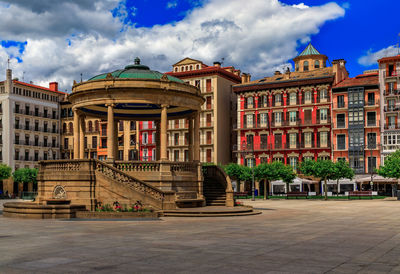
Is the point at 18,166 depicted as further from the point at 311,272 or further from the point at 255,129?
the point at 311,272

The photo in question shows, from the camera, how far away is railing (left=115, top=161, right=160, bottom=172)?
3008 centimetres

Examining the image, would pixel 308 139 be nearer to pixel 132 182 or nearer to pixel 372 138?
pixel 372 138

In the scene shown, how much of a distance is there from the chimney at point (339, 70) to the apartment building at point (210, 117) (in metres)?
18.9

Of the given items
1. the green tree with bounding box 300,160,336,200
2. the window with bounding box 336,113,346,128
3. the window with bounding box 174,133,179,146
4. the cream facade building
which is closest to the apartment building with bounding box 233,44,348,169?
the window with bounding box 336,113,346,128

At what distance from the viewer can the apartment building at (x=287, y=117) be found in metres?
83.3

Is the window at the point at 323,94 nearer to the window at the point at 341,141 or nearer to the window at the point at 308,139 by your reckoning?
the window at the point at 308,139

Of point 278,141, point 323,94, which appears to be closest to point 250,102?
point 278,141

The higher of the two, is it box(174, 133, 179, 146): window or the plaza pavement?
box(174, 133, 179, 146): window

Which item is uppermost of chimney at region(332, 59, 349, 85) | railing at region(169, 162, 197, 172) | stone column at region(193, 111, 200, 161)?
chimney at region(332, 59, 349, 85)

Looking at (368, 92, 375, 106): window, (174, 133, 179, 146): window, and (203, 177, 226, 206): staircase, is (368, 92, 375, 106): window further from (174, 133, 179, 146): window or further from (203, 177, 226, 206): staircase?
(203, 177, 226, 206): staircase

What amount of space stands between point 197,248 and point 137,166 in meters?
16.2

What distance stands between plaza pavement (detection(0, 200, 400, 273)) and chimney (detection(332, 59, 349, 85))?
66.0 m

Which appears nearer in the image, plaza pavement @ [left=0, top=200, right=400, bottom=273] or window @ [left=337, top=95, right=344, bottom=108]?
plaza pavement @ [left=0, top=200, right=400, bottom=273]

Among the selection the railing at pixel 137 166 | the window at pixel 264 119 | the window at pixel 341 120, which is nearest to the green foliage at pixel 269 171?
the window at pixel 341 120
